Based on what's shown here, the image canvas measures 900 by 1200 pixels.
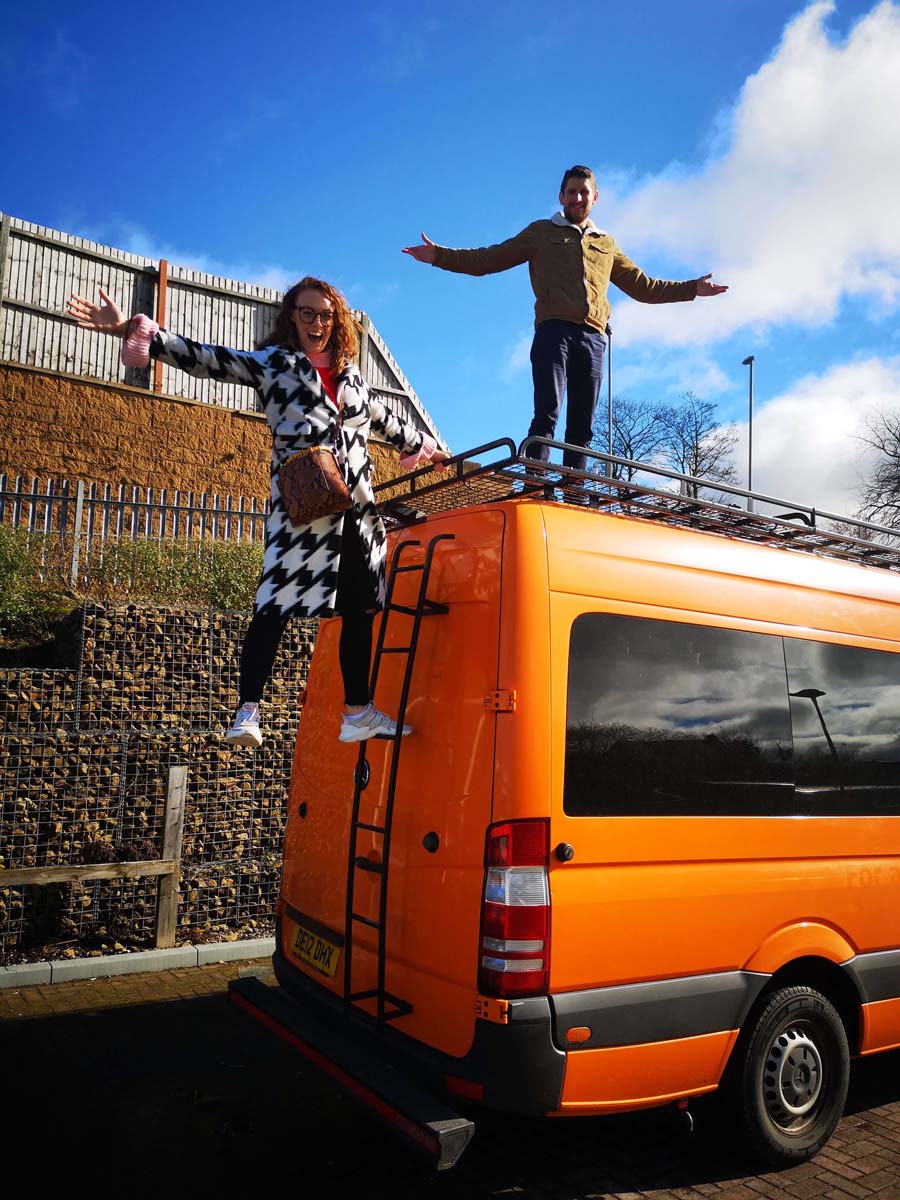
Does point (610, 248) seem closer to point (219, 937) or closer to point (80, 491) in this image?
point (219, 937)

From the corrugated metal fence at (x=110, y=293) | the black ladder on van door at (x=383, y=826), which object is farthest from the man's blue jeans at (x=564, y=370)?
the corrugated metal fence at (x=110, y=293)

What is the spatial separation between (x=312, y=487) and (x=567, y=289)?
302 cm

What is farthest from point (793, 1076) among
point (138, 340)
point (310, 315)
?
point (138, 340)

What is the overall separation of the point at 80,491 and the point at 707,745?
9868 millimetres

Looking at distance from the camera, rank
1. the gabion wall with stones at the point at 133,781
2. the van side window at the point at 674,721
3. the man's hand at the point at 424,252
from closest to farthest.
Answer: the van side window at the point at 674,721 → the man's hand at the point at 424,252 → the gabion wall with stones at the point at 133,781

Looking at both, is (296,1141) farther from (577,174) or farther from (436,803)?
(577,174)

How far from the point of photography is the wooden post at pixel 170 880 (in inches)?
260

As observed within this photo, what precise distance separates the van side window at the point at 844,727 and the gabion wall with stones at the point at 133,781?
481 centimetres

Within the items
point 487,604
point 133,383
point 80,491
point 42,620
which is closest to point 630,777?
point 487,604

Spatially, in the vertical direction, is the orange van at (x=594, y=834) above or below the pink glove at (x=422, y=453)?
below

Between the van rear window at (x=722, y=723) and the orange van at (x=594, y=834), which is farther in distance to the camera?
the van rear window at (x=722, y=723)

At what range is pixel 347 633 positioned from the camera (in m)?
3.74

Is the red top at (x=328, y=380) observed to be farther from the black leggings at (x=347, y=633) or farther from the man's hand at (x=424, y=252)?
the man's hand at (x=424, y=252)

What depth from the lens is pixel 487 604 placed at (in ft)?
10.9
